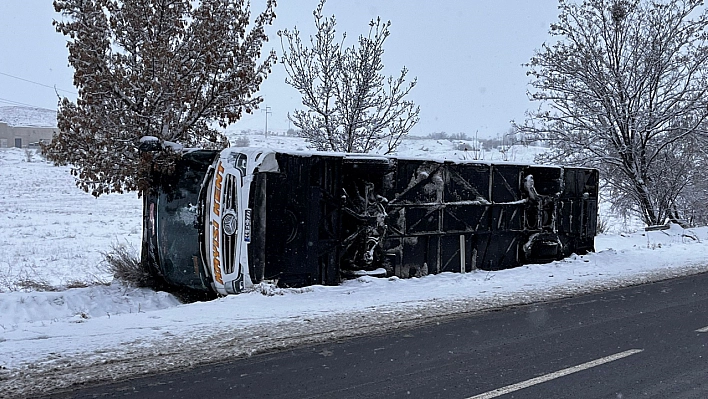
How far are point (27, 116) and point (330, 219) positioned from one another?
168614 mm

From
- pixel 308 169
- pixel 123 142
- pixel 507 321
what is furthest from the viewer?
pixel 123 142

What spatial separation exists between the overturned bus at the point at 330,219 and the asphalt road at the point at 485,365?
276cm

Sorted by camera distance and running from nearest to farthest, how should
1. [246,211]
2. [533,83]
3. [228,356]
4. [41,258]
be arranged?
1. [228,356]
2. [246,211]
3. [41,258]
4. [533,83]

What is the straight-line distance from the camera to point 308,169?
10.4 meters

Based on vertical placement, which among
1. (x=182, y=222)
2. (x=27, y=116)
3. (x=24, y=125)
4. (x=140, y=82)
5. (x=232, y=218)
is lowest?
(x=182, y=222)

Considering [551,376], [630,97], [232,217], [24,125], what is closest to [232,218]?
[232,217]

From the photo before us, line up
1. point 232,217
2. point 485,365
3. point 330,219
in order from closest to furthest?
point 485,365, point 232,217, point 330,219

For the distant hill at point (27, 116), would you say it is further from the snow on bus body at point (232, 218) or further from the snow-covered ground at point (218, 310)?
the snow on bus body at point (232, 218)

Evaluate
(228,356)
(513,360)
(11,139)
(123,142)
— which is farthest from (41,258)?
(11,139)

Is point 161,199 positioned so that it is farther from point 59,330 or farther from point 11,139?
point 11,139

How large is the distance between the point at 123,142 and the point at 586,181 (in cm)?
1060

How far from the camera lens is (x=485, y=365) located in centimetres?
659

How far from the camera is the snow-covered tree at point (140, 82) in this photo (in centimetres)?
1103

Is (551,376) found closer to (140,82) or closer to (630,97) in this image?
(140,82)
